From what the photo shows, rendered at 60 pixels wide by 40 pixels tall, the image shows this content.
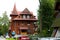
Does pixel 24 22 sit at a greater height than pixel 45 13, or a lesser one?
lesser

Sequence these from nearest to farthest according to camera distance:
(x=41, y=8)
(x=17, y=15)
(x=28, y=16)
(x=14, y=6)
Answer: (x=41, y=8), (x=28, y=16), (x=17, y=15), (x=14, y=6)

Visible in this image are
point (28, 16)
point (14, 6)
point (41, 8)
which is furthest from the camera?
point (14, 6)

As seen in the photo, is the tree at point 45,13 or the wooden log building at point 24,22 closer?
the tree at point 45,13

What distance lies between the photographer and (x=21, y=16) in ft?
222

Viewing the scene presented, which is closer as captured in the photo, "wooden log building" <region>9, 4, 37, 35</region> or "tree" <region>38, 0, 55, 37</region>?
"tree" <region>38, 0, 55, 37</region>

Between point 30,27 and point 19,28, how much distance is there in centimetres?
326

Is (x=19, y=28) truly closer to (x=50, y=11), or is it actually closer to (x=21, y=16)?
(x=21, y=16)

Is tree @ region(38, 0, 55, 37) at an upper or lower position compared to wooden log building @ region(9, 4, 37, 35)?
upper

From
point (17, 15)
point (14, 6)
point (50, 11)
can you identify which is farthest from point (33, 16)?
point (50, 11)

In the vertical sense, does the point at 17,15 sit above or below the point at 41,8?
below

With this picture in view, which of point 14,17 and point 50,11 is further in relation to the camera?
point 14,17

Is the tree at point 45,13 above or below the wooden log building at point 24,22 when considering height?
above

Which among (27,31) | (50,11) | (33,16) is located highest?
(50,11)

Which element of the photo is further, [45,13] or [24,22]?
[24,22]
